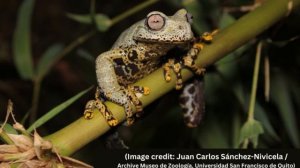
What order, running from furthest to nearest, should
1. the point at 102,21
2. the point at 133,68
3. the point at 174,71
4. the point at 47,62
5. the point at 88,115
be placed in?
the point at 47,62 < the point at 102,21 < the point at 133,68 < the point at 174,71 < the point at 88,115

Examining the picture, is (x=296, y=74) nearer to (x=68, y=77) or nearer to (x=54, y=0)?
(x=68, y=77)

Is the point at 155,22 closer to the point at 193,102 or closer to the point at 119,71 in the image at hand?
the point at 119,71

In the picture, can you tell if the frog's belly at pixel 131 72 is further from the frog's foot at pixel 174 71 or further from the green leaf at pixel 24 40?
the green leaf at pixel 24 40

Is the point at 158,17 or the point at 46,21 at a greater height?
the point at 46,21

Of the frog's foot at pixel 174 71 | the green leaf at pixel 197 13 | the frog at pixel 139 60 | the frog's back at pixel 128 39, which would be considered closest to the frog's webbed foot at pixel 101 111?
the frog at pixel 139 60

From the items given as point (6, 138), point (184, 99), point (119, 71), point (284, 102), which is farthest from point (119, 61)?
point (284, 102)

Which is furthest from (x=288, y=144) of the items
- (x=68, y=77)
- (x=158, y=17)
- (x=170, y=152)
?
(x=68, y=77)
